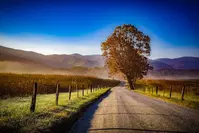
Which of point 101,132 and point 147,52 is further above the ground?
point 147,52

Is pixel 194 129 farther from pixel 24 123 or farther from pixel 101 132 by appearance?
pixel 24 123

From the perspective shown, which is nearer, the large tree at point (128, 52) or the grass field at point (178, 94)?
the grass field at point (178, 94)

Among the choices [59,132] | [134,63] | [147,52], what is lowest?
[59,132]

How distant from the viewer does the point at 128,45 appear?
38.9 meters

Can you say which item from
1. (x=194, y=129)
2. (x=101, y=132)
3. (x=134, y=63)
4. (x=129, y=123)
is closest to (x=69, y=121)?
(x=101, y=132)

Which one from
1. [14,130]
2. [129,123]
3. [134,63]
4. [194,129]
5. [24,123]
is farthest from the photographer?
[134,63]

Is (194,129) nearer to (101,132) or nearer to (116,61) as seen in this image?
(101,132)

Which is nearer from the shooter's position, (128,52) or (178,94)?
(178,94)

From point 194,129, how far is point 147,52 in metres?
34.0

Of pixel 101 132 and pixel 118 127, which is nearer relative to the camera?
pixel 101 132

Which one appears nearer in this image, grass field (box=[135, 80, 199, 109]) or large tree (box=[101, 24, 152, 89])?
grass field (box=[135, 80, 199, 109])

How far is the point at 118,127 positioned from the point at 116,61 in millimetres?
34395

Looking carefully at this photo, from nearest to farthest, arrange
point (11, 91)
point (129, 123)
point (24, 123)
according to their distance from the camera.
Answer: point (24, 123)
point (129, 123)
point (11, 91)

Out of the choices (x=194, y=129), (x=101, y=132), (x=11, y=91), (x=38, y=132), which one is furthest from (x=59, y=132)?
(x=11, y=91)
